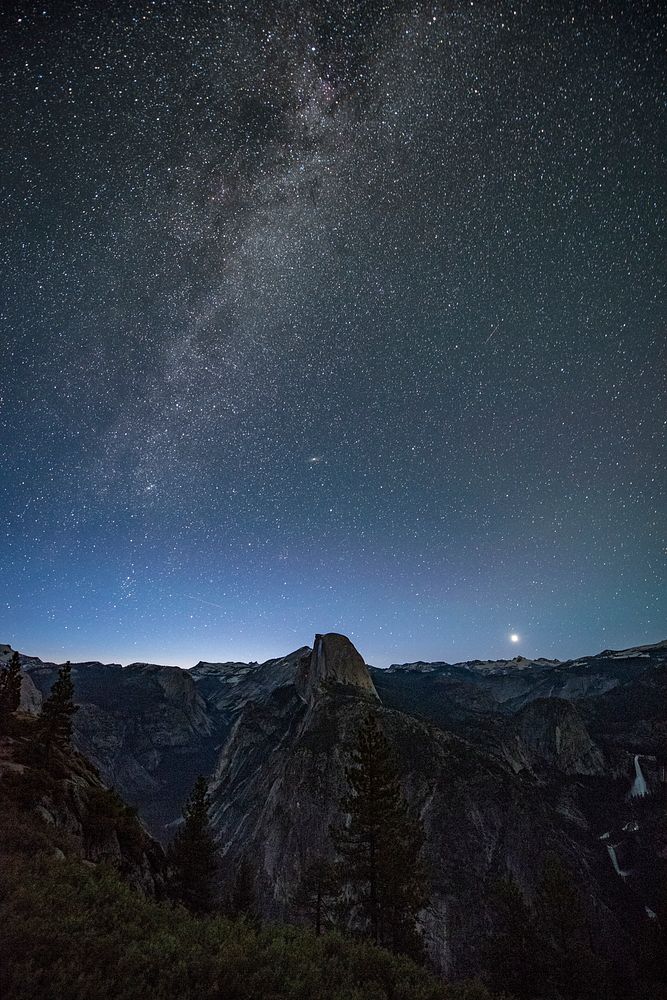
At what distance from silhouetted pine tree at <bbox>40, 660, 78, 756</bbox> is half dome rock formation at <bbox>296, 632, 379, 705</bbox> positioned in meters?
65.6

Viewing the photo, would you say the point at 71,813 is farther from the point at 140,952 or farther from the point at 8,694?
the point at 8,694

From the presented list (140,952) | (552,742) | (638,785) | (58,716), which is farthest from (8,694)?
(552,742)

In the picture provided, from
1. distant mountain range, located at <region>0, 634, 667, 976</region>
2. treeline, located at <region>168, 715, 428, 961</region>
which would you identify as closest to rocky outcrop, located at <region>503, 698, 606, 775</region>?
distant mountain range, located at <region>0, 634, 667, 976</region>

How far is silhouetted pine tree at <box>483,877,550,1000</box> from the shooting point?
21656 millimetres

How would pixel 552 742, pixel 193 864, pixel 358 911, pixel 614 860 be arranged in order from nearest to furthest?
pixel 358 911 < pixel 193 864 < pixel 614 860 < pixel 552 742

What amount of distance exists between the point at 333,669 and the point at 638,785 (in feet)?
211

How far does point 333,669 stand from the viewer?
88875mm

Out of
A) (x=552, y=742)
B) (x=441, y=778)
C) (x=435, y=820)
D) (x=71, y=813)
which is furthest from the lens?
(x=552, y=742)

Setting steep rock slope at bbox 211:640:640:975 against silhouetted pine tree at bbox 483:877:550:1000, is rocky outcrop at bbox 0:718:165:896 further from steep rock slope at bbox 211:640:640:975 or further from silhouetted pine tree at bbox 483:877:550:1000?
steep rock slope at bbox 211:640:640:975

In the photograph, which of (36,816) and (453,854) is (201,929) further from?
(453,854)

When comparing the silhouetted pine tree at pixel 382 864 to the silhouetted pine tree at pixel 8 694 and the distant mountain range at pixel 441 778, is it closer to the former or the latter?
the silhouetted pine tree at pixel 8 694

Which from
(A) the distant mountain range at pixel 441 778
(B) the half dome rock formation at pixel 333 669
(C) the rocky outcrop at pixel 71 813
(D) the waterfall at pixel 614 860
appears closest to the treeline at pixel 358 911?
(C) the rocky outcrop at pixel 71 813

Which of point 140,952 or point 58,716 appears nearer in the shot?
point 140,952

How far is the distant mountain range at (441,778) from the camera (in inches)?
1921
